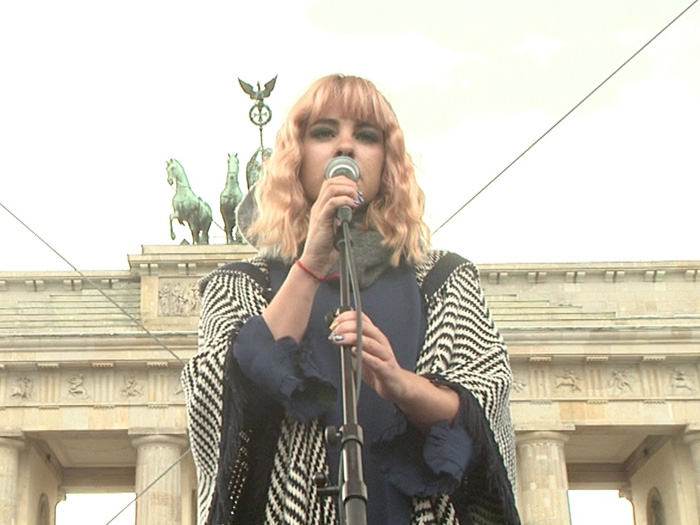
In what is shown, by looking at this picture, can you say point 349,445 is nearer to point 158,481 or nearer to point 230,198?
point 158,481

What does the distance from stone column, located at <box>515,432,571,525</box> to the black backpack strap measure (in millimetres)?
24189

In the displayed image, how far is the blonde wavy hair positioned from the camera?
3.38 metres

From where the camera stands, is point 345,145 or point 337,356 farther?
point 345,145

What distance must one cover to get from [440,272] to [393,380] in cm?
48

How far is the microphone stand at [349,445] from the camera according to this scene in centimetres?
271

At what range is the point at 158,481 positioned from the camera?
2734 cm

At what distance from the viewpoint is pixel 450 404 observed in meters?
3.02

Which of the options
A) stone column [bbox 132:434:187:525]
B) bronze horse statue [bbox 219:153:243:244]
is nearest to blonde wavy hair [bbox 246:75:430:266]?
stone column [bbox 132:434:187:525]

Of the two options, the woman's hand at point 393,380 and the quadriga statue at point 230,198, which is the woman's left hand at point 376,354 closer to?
the woman's hand at point 393,380

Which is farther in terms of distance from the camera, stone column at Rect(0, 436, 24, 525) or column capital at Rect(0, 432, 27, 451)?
column capital at Rect(0, 432, 27, 451)

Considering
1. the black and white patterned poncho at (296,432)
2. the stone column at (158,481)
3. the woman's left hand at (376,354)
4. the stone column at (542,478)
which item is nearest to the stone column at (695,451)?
the stone column at (542,478)

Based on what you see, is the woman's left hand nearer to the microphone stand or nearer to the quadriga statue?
the microphone stand

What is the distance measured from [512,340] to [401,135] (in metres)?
25.1

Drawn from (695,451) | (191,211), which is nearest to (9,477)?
(191,211)
